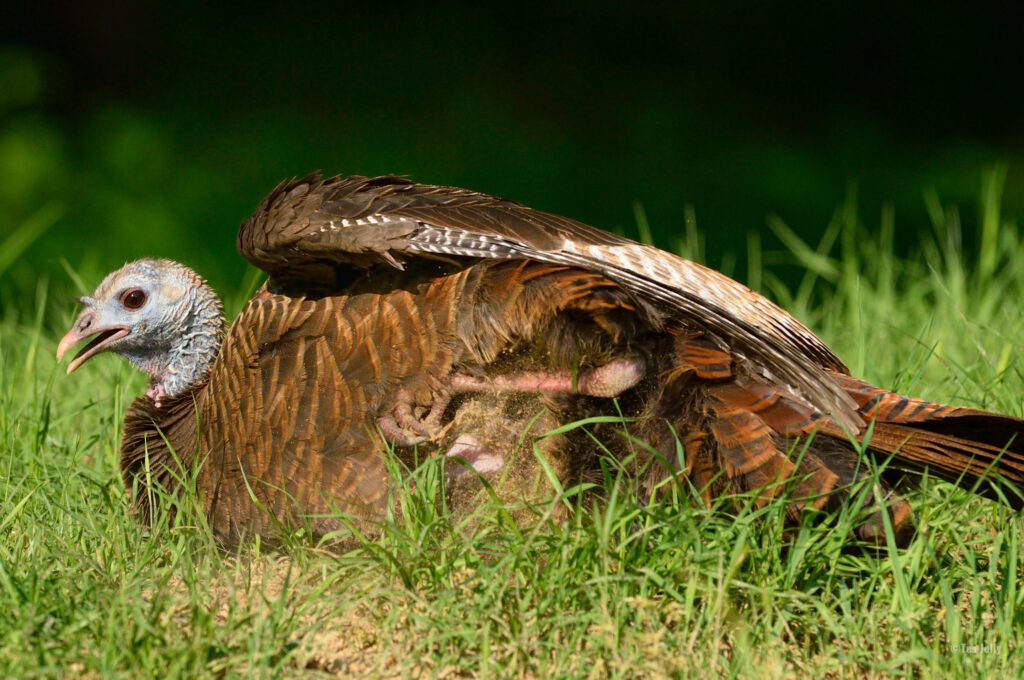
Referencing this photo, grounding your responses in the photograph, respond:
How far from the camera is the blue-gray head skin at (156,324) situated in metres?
3.29

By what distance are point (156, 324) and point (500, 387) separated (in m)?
1.14

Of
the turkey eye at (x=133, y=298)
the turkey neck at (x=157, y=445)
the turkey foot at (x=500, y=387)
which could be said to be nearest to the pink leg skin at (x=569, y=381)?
the turkey foot at (x=500, y=387)

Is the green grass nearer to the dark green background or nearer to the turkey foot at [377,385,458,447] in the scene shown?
the turkey foot at [377,385,458,447]

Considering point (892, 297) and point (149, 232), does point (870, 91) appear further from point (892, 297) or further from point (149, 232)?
point (149, 232)

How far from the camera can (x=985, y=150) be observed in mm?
7832

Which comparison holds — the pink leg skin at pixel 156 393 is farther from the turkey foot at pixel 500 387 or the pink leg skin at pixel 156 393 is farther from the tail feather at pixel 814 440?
the tail feather at pixel 814 440

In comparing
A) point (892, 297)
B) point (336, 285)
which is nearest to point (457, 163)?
point (892, 297)

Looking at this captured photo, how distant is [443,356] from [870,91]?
6.79 m

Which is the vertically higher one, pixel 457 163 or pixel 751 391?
pixel 751 391

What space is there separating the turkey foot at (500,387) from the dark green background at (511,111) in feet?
11.1

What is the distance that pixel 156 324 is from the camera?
329 centimetres

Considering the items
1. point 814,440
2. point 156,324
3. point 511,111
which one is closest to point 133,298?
point 156,324

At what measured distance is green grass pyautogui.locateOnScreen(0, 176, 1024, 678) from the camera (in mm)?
2178

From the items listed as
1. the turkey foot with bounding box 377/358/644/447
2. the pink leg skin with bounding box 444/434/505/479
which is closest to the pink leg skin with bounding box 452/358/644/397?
the turkey foot with bounding box 377/358/644/447
